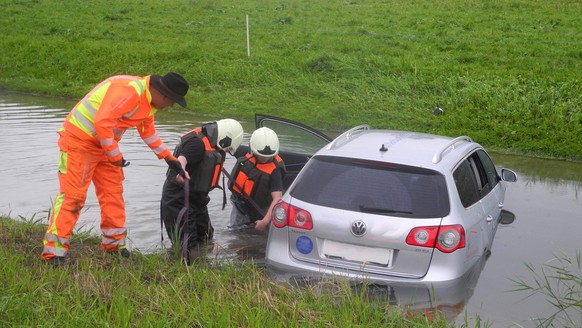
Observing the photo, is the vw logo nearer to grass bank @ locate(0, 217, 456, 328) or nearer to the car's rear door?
grass bank @ locate(0, 217, 456, 328)

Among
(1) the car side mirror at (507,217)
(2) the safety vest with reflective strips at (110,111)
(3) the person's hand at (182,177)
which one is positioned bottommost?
(1) the car side mirror at (507,217)

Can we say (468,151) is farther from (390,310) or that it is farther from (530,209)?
(530,209)

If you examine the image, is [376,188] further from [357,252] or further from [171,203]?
[171,203]

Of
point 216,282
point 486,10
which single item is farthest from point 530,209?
point 486,10

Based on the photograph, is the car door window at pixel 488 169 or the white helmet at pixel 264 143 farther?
the car door window at pixel 488 169

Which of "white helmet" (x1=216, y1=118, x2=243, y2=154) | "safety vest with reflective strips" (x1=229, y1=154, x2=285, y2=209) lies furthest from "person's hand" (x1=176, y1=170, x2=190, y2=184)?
"safety vest with reflective strips" (x1=229, y1=154, x2=285, y2=209)

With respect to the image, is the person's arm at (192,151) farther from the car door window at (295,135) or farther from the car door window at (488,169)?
the car door window at (488,169)

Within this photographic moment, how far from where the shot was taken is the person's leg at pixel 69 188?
705 cm

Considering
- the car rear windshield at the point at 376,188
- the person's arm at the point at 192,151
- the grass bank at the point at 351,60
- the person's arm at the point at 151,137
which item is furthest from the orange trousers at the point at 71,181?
the grass bank at the point at 351,60

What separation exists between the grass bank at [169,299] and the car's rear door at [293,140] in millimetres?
2299

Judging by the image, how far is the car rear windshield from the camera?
6.45m

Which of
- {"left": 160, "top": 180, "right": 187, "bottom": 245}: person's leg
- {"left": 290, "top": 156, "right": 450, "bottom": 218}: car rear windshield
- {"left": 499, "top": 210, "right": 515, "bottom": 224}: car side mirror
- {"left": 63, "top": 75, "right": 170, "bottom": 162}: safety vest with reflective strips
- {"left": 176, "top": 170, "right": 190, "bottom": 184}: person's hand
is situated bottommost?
{"left": 499, "top": 210, "right": 515, "bottom": 224}: car side mirror

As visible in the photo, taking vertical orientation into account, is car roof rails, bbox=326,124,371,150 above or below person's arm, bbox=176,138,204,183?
above

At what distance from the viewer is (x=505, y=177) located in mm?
8789
